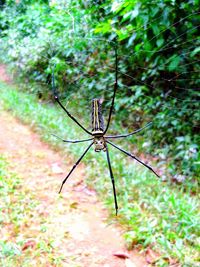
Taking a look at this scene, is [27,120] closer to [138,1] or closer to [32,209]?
[32,209]

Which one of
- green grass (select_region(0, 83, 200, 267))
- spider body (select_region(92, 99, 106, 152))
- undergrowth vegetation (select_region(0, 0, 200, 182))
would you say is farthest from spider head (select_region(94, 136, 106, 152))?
green grass (select_region(0, 83, 200, 267))

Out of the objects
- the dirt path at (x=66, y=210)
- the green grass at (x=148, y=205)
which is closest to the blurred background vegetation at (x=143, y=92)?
the green grass at (x=148, y=205)

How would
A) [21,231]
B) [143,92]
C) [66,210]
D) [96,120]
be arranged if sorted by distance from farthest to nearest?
1. [143,92]
2. [66,210]
3. [21,231]
4. [96,120]

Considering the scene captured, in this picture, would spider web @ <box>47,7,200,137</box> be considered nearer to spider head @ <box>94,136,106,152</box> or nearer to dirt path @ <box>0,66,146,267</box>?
dirt path @ <box>0,66,146,267</box>

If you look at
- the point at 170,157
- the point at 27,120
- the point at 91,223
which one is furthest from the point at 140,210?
the point at 27,120

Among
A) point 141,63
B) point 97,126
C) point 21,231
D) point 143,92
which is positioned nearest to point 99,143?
point 97,126

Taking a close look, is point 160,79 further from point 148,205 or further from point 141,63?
point 148,205

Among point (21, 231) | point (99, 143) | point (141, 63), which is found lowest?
point (21, 231)

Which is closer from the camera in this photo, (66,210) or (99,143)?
(99,143)
